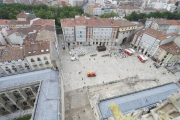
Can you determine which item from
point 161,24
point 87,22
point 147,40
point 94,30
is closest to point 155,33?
point 147,40

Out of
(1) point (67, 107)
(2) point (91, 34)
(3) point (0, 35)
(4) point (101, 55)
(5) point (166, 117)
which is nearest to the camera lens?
(5) point (166, 117)

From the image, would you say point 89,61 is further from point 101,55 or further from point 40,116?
point 40,116

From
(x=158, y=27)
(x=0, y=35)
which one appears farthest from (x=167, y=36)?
(x=0, y=35)

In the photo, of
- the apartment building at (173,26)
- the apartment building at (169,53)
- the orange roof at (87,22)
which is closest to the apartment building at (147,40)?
the apartment building at (169,53)

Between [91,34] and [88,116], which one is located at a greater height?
[91,34]

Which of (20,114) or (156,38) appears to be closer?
(20,114)

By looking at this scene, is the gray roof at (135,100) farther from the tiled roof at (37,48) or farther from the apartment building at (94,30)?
the apartment building at (94,30)
